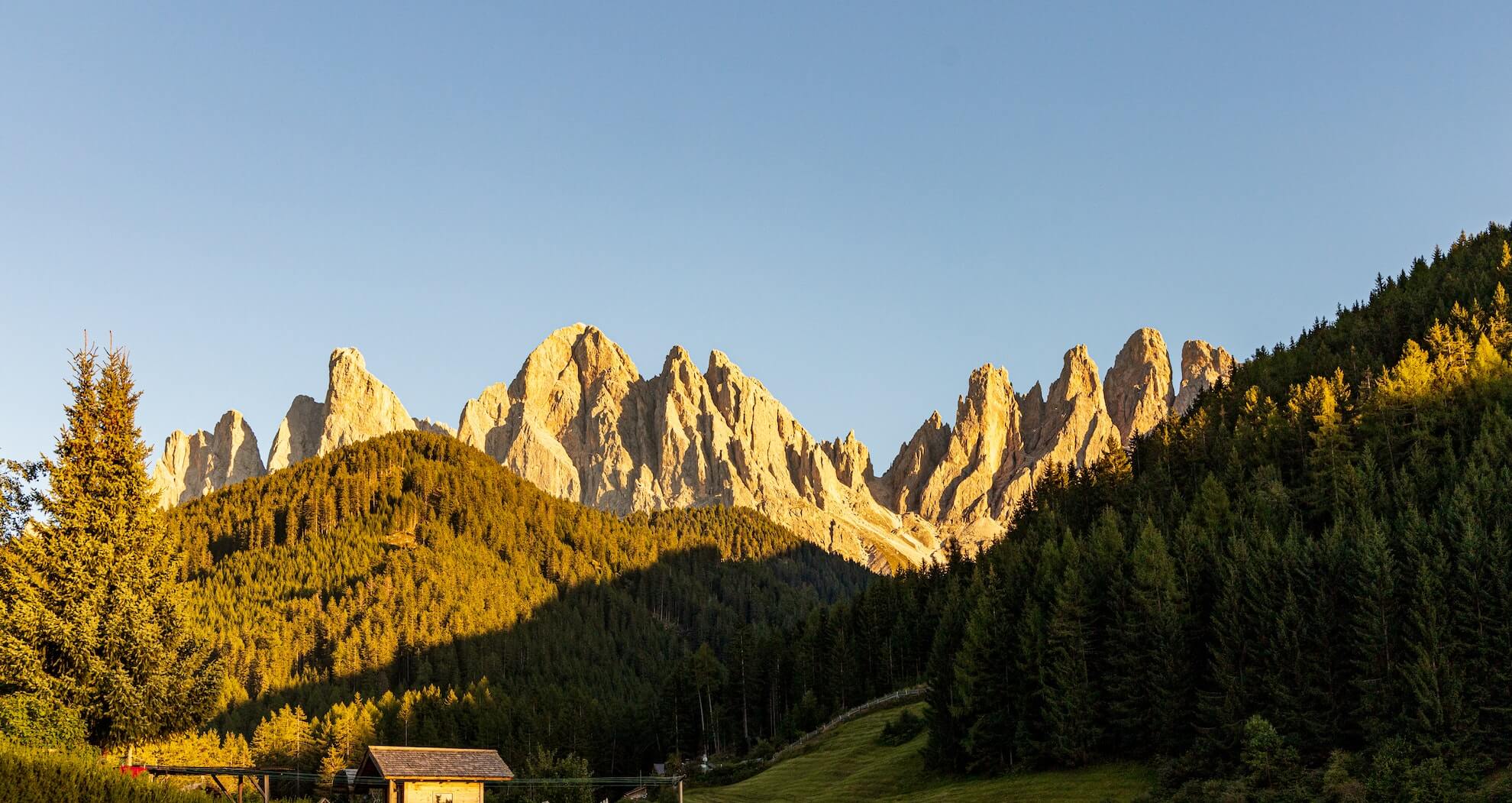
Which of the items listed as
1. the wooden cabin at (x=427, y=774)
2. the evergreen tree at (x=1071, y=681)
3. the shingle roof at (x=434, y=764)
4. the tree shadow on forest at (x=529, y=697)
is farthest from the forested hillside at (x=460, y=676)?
the wooden cabin at (x=427, y=774)

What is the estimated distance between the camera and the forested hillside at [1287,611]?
62.0m

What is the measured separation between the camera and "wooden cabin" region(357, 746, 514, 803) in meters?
55.8

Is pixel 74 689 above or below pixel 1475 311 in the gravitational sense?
below

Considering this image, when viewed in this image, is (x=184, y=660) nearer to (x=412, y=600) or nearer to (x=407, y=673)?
(x=407, y=673)

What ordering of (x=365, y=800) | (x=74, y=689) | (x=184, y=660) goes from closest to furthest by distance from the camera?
(x=74, y=689) < (x=184, y=660) < (x=365, y=800)

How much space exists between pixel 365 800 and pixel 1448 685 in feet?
192

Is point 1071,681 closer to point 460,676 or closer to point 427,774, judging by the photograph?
point 427,774

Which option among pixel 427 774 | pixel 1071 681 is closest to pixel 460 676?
pixel 1071 681

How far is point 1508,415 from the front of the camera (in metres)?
97.2

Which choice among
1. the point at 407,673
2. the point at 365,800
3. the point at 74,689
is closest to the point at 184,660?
the point at 74,689

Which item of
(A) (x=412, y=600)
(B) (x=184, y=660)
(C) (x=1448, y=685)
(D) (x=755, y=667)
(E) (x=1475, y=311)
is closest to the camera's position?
(B) (x=184, y=660)

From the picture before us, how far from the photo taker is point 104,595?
34469mm

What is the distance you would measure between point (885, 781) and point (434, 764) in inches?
1453

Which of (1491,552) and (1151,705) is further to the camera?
(1151,705)
